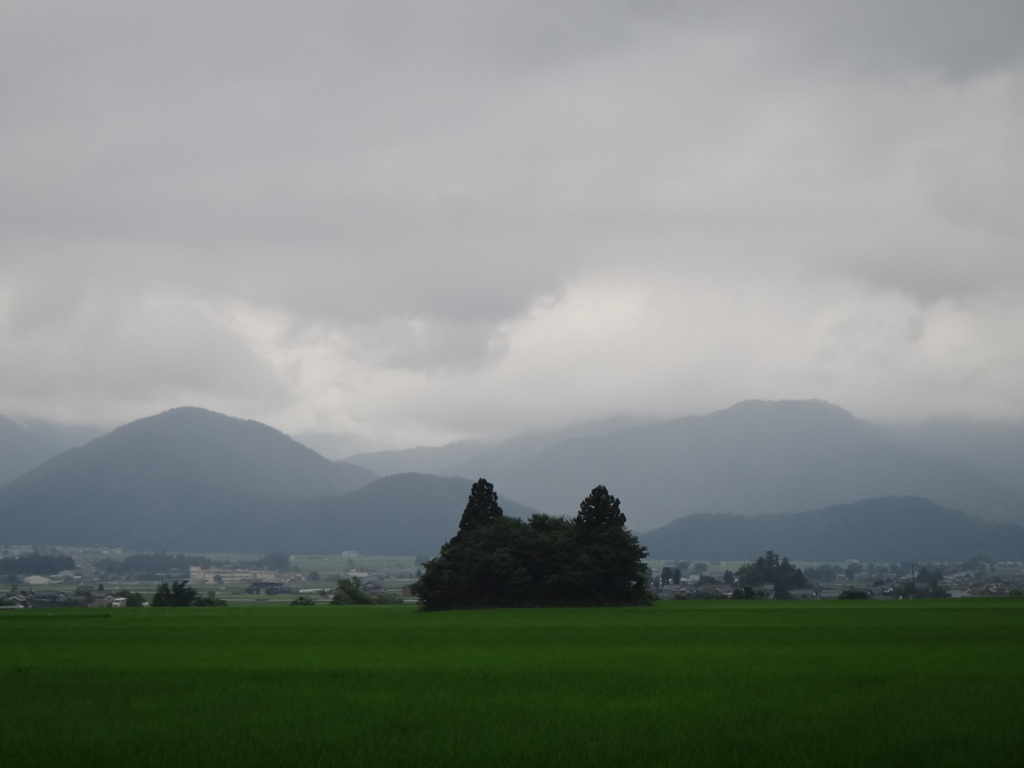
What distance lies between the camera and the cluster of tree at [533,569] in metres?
72.4

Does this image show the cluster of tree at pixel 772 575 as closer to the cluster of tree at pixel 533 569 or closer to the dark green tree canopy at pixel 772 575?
the dark green tree canopy at pixel 772 575

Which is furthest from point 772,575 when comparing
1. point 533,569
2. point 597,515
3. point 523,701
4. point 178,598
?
point 523,701

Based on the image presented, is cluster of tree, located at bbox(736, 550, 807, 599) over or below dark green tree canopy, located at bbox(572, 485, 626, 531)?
below

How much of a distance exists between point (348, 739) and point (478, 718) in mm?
2716

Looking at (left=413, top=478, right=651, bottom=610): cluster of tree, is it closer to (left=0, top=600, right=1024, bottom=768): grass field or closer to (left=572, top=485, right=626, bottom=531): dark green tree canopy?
(left=572, top=485, right=626, bottom=531): dark green tree canopy

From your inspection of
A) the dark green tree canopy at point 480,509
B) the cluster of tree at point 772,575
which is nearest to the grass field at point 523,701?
the dark green tree canopy at point 480,509

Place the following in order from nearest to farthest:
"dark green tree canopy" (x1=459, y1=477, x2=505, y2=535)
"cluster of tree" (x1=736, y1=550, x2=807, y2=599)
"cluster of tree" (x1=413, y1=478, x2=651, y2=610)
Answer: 1. "cluster of tree" (x1=413, y1=478, x2=651, y2=610)
2. "dark green tree canopy" (x1=459, y1=477, x2=505, y2=535)
3. "cluster of tree" (x1=736, y1=550, x2=807, y2=599)

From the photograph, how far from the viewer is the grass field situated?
1497cm

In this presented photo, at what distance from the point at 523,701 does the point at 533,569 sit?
176ft

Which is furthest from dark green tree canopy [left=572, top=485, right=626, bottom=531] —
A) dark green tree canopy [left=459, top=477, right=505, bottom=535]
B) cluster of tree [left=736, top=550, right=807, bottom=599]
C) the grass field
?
cluster of tree [left=736, top=550, right=807, bottom=599]

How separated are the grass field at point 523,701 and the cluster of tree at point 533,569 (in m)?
36.0

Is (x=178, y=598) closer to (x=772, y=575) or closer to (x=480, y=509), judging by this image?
(x=480, y=509)

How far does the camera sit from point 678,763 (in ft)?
46.4

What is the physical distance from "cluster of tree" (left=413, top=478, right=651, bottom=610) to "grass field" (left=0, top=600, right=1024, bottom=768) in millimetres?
35964
